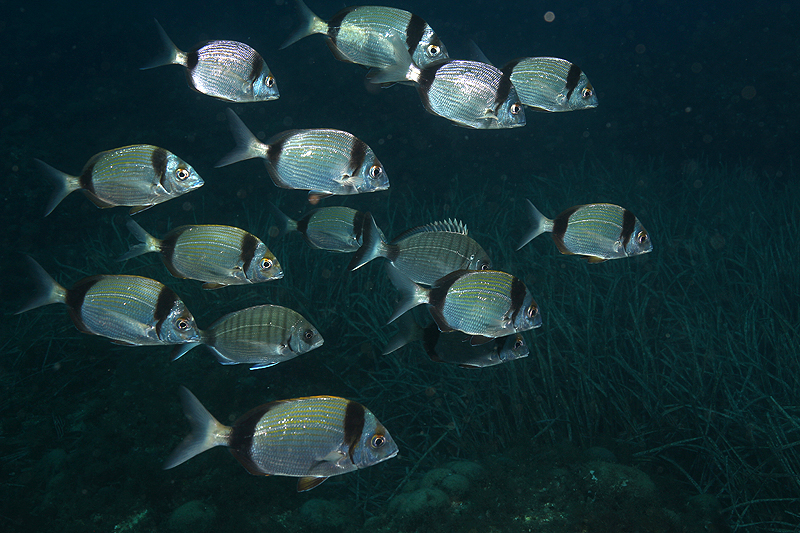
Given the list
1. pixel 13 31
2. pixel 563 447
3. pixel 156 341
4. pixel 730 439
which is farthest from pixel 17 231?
pixel 13 31

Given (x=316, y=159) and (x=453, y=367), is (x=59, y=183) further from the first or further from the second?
(x=453, y=367)

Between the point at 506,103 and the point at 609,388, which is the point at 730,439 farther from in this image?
the point at 506,103

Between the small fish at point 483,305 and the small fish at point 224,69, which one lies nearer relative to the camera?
the small fish at point 483,305

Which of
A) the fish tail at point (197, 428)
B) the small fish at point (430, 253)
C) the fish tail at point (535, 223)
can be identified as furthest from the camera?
the fish tail at point (535, 223)

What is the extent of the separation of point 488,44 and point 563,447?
73.3 feet

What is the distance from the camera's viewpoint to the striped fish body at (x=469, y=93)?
2.63 meters

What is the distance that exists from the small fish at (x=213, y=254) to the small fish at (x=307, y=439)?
0.90 meters

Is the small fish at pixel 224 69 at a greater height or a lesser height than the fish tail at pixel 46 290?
greater

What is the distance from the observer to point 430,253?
2941mm

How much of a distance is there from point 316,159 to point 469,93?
99 centimetres

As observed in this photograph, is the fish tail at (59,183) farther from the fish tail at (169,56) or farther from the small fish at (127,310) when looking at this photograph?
the fish tail at (169,56)

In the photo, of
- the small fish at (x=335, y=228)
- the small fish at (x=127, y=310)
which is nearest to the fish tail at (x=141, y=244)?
the small fish at (x=127, y=310)

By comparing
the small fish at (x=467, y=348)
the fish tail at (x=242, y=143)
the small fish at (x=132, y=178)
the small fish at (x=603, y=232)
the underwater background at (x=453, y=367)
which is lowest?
the underwater background at (x=453, y=367)

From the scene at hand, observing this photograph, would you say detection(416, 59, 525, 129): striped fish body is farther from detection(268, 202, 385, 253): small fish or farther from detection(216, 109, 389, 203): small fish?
detection(268, 202, 385, 253): small fish
